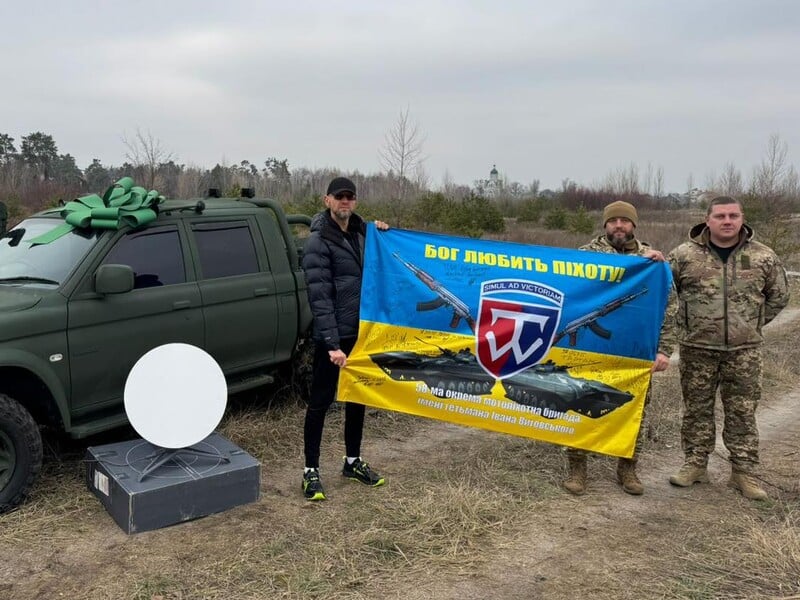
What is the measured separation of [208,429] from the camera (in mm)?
4496

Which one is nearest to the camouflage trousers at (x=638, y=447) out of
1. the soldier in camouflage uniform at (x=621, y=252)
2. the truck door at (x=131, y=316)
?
the soldier in camouflage uniform at (x=621, y=252)

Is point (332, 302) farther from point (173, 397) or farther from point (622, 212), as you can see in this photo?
point (622, 212)

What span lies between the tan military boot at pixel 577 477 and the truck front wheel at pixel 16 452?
359 centimetres

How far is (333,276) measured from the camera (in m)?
4.73

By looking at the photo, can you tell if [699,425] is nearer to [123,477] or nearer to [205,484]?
[205,484]

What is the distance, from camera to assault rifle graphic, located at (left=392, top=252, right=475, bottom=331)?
198 inches

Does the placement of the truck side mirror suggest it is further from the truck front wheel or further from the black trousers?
the black trousers

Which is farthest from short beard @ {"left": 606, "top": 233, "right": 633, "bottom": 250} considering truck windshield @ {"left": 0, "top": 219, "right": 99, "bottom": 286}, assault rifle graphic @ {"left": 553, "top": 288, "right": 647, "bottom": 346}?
truck windshield @ {"left": 0, "top": 219, "right": 99, "bottom": 286}

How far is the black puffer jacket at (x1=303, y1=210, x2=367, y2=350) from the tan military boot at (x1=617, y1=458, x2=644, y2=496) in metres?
2.20

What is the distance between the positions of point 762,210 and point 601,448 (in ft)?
77.0

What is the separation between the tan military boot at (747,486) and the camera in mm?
4863

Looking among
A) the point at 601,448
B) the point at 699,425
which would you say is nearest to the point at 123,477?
the point at 601,448

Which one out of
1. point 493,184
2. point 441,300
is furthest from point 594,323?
point 493,184

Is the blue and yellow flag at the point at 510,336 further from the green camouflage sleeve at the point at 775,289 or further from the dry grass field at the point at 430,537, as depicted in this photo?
the green camouflage sleeve at the point at 775,289
